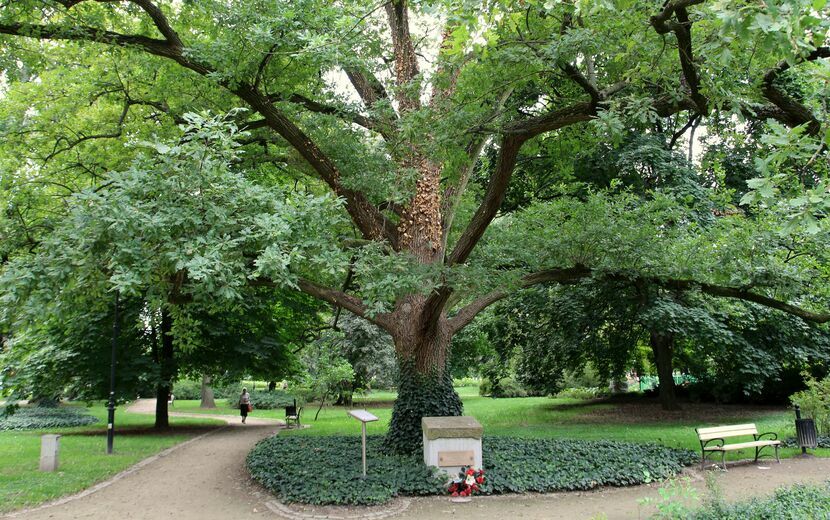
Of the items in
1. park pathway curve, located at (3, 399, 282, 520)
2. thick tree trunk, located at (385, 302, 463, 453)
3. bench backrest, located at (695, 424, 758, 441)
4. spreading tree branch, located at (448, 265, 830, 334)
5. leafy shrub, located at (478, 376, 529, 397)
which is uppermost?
spreading tree branch, located at (448, 265, 830, 334)

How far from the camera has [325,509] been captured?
297 inches

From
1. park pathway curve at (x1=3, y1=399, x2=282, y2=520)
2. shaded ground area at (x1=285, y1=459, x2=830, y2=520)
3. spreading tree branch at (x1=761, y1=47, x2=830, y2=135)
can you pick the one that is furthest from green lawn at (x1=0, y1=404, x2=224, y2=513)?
spreading tree branch at (x1=761, y1=47, x2=830, y2=135)

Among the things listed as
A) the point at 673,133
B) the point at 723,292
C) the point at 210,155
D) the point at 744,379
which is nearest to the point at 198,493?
the point at 210,155

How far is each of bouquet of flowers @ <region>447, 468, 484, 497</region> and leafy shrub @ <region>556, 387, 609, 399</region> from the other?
755 inches

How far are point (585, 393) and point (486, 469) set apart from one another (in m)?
19.3

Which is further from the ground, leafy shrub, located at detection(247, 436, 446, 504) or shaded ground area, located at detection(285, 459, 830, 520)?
leafy shrub, located at detection(247, 436, 446, 504)

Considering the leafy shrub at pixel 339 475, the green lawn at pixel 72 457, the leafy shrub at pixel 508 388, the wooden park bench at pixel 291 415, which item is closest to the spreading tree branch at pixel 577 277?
the leafy shrub at pixel 339 475

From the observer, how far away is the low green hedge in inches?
320

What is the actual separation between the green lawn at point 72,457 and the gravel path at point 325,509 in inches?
17.9

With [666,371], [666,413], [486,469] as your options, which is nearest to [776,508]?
[486,469]

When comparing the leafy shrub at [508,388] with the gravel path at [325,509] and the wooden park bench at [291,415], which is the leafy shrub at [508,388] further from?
the gravel path at [325,509]

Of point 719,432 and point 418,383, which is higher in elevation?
point 418,383

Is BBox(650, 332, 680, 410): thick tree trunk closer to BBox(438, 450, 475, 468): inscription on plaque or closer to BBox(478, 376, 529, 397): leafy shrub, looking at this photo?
BBox(438, 450, 475, 468): inscription on plaque

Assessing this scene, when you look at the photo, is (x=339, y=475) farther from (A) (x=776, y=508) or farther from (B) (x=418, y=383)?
(A) (x=776, y=508)
